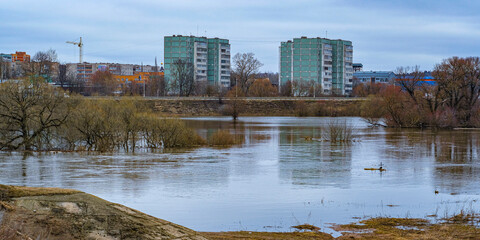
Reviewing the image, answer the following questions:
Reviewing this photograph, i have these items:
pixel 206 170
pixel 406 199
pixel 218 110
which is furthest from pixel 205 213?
pixel 218 110

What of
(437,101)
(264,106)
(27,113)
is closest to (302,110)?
(264,106)

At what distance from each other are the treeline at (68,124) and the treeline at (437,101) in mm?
40361

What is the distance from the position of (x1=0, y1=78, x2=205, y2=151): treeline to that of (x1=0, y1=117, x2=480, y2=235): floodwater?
11.5 ft

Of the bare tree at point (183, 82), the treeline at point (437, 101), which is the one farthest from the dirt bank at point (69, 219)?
the bare tree at point (183, 82)

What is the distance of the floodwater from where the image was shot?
1891 cm

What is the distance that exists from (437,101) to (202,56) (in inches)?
4728

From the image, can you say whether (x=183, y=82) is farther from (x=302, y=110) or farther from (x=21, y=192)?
(x=21, y=192)

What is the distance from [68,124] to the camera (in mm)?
43500

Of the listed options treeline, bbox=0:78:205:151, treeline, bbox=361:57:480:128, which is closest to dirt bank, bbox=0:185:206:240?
treeline, bbox=0:78:205:151

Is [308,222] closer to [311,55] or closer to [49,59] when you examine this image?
[49,59]

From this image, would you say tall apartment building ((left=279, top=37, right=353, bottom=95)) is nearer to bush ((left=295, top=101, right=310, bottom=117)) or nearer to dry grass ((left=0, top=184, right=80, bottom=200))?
bush ((left=295, top=101, right=310, bottom=117))

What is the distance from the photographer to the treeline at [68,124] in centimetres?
4212

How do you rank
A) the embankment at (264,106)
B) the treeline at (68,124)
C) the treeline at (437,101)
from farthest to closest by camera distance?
the embankment at (264,106) < the treeline at (437,101) < the treeline at (68,124)

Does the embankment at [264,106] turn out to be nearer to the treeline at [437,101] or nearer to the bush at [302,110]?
the bush at [302,110]
